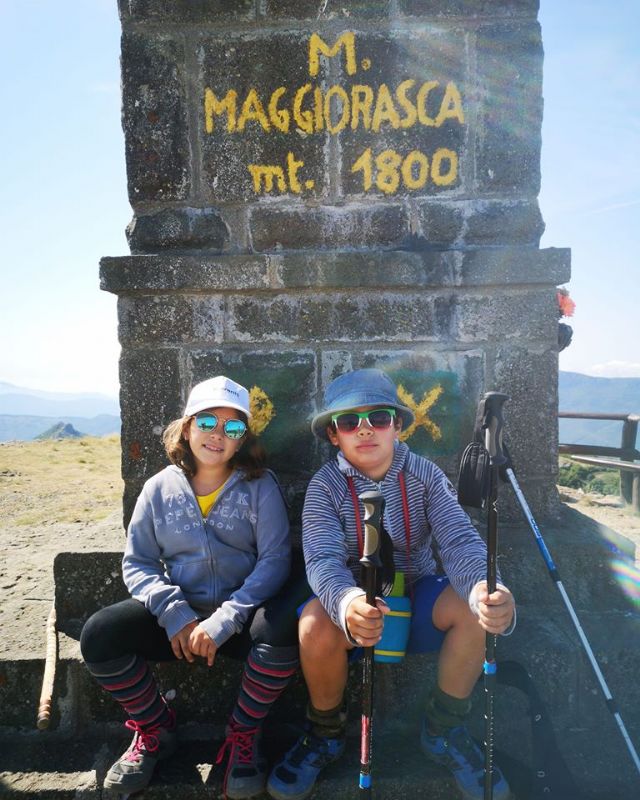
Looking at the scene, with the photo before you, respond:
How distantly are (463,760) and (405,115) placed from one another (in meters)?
2.82

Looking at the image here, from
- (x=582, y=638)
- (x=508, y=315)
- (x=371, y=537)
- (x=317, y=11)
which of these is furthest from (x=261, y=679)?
(x=317, y=11)

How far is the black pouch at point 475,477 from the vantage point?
2381 millimetres

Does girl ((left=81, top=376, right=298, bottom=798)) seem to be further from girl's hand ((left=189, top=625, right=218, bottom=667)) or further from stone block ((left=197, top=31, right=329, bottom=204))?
stone block ((left=197, top=31, right=329, bottom=204))

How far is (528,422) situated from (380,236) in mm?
1161

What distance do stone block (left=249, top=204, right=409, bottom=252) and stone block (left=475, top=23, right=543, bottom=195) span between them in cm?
46

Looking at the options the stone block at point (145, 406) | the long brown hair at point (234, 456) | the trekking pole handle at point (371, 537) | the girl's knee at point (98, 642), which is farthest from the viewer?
the stone block at point (145, 406)

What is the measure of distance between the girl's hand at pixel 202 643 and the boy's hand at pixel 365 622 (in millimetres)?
585

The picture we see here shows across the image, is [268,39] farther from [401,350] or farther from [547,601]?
[547,601]

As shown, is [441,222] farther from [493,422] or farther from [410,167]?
[493,422]

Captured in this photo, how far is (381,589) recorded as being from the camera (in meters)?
2.44

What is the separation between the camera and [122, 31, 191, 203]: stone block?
3.18m

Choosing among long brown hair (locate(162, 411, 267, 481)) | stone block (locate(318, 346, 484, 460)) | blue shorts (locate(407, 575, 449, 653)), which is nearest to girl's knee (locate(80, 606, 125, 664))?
long brown hair (locate(162, 411, 267, 481))

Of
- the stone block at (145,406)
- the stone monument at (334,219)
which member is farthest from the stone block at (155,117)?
the stone block at (145,406)

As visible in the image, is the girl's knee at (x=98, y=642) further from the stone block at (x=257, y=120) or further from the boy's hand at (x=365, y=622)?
the stone block at (x=257, y=120)
